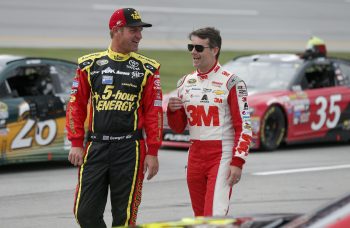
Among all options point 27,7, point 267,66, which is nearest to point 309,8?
point 27,7

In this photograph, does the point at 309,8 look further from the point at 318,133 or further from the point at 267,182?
the point at 267,182

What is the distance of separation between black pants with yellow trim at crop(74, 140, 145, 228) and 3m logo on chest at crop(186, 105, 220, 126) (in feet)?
1.55

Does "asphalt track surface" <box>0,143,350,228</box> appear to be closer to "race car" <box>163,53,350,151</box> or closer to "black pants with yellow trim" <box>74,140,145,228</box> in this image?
"race car" <box>163,53,350,151</box>

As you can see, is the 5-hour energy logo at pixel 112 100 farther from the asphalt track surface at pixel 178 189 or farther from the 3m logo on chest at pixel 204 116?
the asphalt track surface at pixel 178 189

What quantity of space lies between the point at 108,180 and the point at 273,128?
7979 millimetres

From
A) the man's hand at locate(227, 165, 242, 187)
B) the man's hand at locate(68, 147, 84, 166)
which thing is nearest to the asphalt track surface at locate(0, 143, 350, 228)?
the man's hand at locate(227, 165, 242, 187)

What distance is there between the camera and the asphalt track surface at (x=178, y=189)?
31.2 ft

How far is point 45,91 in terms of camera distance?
1240cm

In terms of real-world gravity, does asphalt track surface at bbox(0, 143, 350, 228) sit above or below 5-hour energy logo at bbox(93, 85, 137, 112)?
below

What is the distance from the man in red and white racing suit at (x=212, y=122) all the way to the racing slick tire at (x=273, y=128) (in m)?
7.42

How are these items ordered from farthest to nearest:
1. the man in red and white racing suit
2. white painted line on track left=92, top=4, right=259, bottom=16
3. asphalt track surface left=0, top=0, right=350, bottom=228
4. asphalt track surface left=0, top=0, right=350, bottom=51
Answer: white painted line on track left=92, top=4, right=259, bottom=16 → asphalt track surface left=0, top=0, right=350, bottom=51 → asphalt track surface left=0, top=0, right=350, bottom=228 → the man in red and white racing suit

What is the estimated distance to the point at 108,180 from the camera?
6.56 metres

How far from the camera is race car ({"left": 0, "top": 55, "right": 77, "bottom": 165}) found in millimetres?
11625

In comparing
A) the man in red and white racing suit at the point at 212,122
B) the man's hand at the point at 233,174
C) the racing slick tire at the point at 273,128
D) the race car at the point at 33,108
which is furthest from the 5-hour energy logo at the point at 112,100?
the racing slick tire at the point at 273,128
